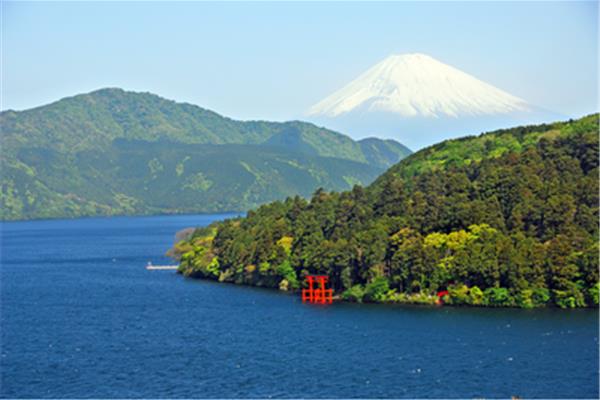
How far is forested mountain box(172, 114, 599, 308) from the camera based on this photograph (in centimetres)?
7606

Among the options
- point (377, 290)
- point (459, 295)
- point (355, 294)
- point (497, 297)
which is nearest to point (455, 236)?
point (459, 295)

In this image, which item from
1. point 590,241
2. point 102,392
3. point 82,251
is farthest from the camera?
point 82,251

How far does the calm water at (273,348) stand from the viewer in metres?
52.5

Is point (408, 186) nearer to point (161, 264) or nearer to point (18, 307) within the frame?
point (161, 264)

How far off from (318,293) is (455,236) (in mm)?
13211

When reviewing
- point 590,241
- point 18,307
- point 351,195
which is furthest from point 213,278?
point 590,241

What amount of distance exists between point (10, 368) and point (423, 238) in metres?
40.5

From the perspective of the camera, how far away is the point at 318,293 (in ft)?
275

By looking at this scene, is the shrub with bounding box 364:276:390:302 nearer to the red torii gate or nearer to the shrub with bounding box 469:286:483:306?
the red torii gate

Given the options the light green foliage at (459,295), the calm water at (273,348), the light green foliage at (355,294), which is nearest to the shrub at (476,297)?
the light green foliage at (459,295)

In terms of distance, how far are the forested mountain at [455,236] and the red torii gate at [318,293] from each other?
1.43 meters

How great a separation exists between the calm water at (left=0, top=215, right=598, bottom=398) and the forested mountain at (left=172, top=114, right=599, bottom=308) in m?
3.46

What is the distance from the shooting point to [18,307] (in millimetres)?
83375

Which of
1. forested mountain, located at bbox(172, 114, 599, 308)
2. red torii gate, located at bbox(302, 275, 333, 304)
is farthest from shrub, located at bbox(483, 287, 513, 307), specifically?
red torii gate, located at bbox(302, 275, 333, 304)
